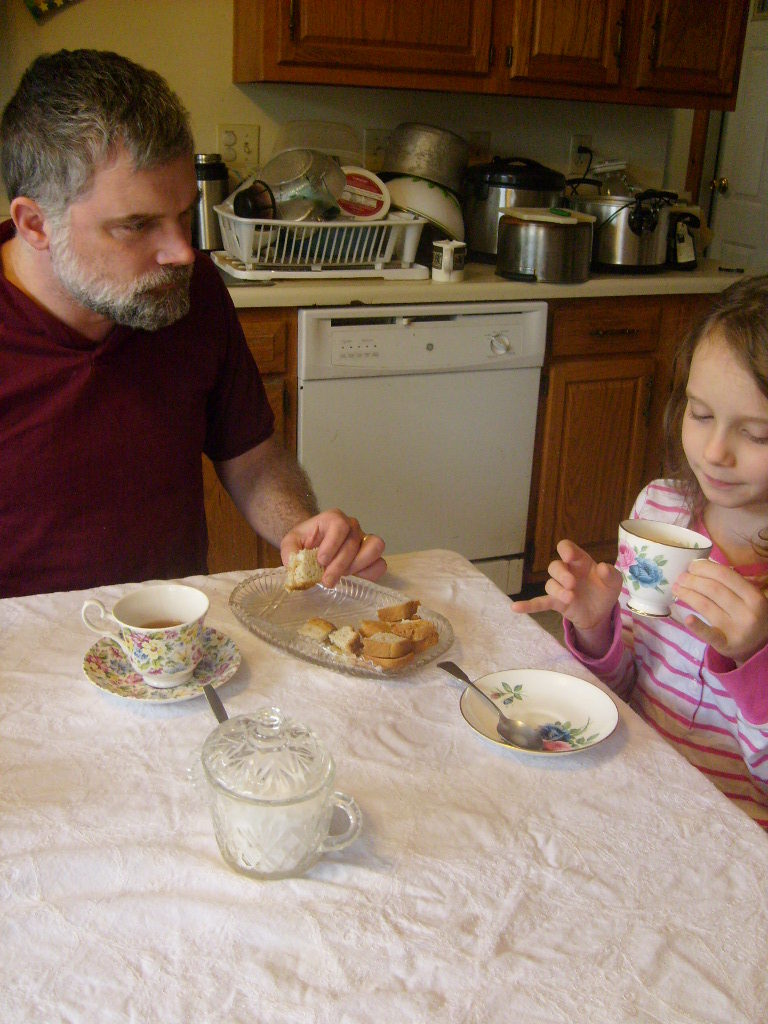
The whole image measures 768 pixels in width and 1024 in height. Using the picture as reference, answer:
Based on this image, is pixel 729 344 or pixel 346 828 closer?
pixel 346 828

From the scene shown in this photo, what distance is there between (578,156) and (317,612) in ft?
8.62

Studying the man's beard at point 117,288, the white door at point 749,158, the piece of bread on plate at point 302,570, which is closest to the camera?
the piece of bread on plate at point 302,570

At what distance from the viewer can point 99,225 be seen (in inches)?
50.3

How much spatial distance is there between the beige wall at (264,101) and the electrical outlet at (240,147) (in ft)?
0.07

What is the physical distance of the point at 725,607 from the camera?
92cm

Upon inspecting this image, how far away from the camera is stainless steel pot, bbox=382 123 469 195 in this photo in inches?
110

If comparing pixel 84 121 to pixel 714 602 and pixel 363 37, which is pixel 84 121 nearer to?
pixel 714 602

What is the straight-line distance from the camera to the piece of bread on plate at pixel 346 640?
101cm

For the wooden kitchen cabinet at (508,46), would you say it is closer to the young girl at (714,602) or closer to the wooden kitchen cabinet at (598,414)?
the wooden kitchen cabinet at (598,414)

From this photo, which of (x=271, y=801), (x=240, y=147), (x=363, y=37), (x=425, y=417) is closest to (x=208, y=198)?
(x=240, y=147)

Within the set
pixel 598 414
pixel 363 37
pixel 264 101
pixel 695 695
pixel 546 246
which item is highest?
pixel 363 37

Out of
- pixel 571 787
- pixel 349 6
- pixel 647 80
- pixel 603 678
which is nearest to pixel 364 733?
pixel 571 787

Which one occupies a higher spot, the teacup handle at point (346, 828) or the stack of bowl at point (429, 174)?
the stack of bowl at point (429, 174)

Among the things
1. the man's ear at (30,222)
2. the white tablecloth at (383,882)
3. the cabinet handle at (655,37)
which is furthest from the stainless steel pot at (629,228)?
the white tablecloth at (383,882)
